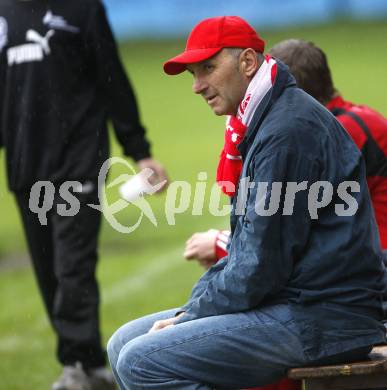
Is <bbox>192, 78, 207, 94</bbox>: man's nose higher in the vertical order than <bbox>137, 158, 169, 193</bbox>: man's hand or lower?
higher

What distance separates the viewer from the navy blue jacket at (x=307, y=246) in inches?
174

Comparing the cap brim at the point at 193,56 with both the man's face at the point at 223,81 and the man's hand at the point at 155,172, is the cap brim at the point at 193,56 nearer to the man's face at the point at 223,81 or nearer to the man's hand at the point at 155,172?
the man's face at the point at 223,81

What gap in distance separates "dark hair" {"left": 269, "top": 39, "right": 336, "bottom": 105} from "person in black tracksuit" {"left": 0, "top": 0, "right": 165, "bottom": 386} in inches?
63.1

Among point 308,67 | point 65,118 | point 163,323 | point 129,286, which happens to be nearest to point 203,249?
point 163,323

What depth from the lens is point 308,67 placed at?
561 centimetres

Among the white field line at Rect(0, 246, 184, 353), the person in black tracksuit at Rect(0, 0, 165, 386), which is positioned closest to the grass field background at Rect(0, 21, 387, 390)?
the white field line at Rect(0, 246, 184, 353)

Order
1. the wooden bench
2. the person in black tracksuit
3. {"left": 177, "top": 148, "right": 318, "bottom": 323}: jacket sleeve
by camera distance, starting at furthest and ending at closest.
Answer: the person in black tracksuit → the wooden bench → {"left": 177, "top": 148, "right": 318, "bottom": 323}: jacket sleeve

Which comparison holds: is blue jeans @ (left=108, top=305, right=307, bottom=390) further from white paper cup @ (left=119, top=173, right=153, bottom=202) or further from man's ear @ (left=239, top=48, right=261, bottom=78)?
white paper cup @ (left=119, top=173, right=153, bottom=202)

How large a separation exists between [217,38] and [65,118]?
8.09ft

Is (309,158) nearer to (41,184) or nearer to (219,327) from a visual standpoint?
(219,327)

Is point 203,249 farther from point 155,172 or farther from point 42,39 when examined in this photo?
point 42,39

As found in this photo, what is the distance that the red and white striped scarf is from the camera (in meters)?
4.59

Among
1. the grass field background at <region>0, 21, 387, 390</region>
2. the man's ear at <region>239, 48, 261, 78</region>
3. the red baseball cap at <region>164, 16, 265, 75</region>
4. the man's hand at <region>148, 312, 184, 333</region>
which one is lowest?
the grass field background at <region>0, 21, 387, 390</region>

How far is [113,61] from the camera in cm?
704
